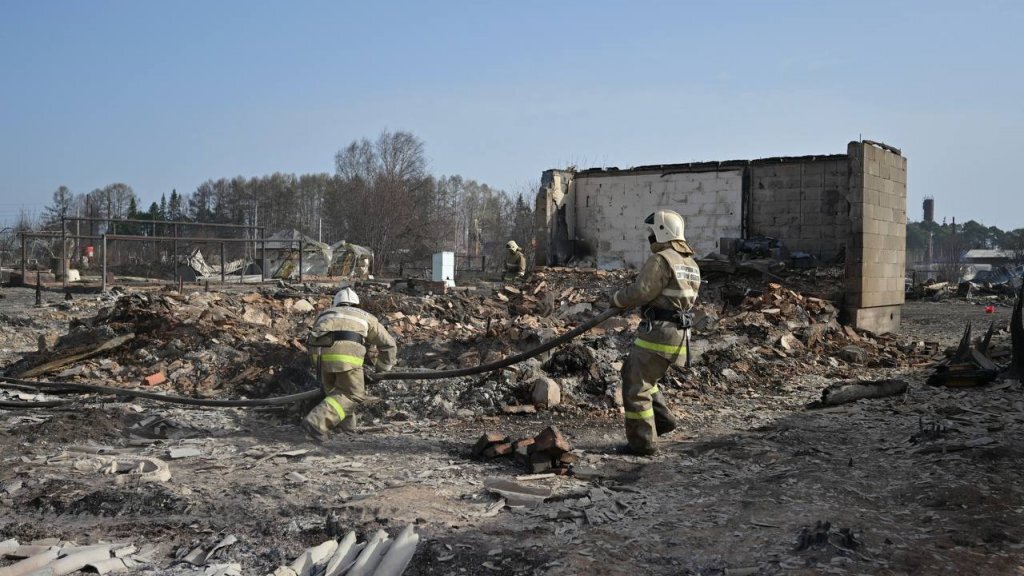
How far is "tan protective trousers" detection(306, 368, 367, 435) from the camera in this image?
6.73 meters

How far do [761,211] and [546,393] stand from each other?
11.3m

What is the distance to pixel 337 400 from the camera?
22.6 ft

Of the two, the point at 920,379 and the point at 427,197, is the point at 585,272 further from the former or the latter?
the point at 427,197

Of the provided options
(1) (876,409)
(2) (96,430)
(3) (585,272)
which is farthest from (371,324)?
(3) (585,272)

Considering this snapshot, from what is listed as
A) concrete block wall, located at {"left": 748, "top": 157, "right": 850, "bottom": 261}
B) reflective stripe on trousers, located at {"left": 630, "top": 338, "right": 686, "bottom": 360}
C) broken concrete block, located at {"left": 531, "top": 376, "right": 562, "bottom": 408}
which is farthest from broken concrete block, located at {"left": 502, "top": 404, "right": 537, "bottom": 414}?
concrete block wall, located at {"left": 748, "top": 157, "right": 850, "bottom": 261}

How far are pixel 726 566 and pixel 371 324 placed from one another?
4106mm

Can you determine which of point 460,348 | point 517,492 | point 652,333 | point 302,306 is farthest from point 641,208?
point 517,492

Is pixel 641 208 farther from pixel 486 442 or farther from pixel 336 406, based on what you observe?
pixel 486 442

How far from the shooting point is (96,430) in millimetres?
7039

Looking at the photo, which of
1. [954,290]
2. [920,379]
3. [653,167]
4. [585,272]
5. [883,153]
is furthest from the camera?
[954,290]

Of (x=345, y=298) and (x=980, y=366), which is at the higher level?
(x=345, y=298)

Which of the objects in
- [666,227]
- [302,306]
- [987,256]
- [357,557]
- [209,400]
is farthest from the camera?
[987,256]

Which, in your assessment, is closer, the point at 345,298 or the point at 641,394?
the point at 641,394

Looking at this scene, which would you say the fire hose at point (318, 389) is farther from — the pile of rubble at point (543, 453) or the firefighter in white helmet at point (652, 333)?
the pile of rubble at point (543, 453)
